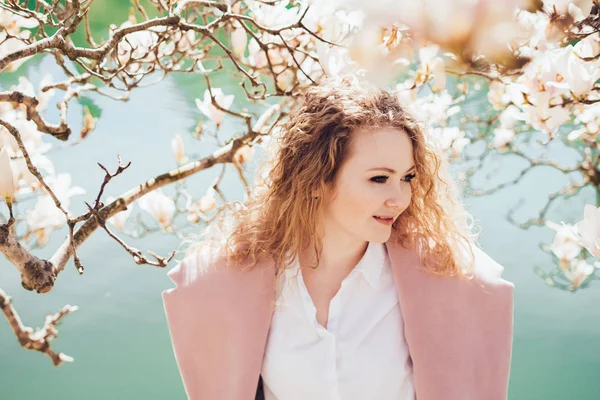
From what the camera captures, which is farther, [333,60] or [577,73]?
[333,60]

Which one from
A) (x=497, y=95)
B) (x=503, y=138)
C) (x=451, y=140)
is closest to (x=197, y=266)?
(x=451, y=140)

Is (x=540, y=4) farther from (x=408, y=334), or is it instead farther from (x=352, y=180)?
(x=408, y=334)

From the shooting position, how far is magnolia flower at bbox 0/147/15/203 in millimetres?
866

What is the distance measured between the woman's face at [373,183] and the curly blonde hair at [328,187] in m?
0.02

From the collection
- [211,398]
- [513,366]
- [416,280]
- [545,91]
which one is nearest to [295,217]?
[416,280]

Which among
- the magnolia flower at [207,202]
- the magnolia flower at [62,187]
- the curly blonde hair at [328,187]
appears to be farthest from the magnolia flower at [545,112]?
the magnolia flower at [62,187]

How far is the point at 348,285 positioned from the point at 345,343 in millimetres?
122

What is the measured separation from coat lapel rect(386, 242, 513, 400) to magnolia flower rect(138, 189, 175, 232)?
69 cm

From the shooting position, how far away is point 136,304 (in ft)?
10.0

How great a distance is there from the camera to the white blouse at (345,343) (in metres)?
1.15

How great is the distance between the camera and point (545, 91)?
1.17 metres

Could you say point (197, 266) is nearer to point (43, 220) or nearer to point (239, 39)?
point (43, 220)

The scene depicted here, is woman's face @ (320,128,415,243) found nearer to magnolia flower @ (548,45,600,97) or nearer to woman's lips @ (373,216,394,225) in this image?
woman's lips @ (373,216,394,225)

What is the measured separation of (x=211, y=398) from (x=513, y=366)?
2.07 meters
